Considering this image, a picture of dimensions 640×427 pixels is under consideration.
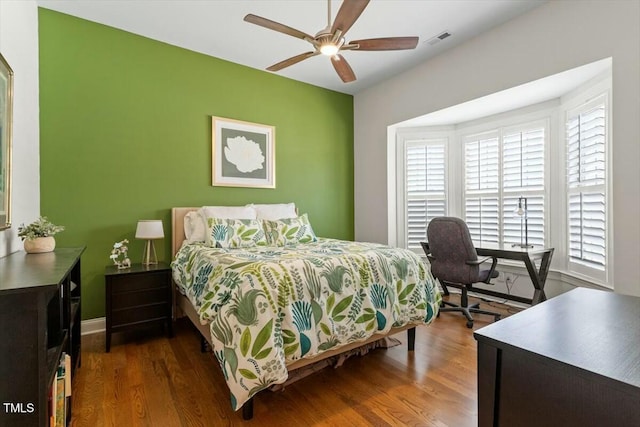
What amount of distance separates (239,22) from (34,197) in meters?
2.28

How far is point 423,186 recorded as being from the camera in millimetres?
4367

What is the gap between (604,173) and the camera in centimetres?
269

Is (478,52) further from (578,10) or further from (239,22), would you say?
(239,22)

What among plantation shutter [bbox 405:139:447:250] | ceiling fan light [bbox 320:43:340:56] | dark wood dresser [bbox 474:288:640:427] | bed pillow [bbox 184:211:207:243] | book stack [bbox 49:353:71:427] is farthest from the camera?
plantation shutter [bbox 405:139:447:250]

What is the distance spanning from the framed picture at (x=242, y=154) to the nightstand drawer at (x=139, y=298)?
133 centimetres

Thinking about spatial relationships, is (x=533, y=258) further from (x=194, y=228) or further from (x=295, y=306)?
(x=194, y=228)

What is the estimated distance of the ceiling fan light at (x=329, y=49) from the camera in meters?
2.12

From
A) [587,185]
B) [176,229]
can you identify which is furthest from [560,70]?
[176,229]

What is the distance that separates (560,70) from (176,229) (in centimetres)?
374

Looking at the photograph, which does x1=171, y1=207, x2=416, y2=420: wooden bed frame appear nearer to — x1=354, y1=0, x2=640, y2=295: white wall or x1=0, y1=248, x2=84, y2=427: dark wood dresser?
x1=0, y1=248, x2=84, y2=427: dark wood dresser

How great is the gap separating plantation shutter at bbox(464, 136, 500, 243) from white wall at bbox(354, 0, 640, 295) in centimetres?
87

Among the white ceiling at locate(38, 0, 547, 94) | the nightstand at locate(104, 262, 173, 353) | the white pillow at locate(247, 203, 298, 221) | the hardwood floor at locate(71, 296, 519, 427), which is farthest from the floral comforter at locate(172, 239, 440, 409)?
the white ceiling at locate(38, 0, 547, 94)

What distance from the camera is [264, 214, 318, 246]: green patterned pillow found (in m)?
3.17

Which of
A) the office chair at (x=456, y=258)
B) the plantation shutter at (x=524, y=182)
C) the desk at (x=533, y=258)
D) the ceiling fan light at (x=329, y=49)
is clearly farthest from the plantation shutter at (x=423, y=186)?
the ceiling fan light at (x=329, y=49)
